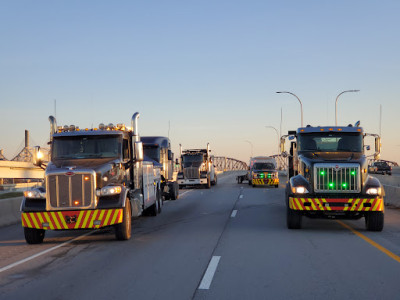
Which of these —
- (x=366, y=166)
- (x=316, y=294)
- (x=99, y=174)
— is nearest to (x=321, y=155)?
(x=366, y=166)

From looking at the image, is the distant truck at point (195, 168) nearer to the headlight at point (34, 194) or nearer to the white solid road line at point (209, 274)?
the headlight at point (34, 194)

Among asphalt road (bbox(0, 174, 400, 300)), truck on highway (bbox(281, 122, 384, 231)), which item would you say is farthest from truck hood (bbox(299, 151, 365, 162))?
asphalt road (bbox(0, 174, 400, 300))

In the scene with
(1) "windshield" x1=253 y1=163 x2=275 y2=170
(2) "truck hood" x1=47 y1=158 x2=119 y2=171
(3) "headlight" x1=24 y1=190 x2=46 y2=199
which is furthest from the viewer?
(1) "windshield" x1=253 y1=163 x2=275 y2=170

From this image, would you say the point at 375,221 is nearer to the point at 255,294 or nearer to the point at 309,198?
the point at 309,198

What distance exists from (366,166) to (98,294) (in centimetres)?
928

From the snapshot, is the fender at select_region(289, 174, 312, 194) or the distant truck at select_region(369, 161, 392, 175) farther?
the distant truck at select_region(369, 161, 392, 175)

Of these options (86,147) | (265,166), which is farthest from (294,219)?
(265,166)

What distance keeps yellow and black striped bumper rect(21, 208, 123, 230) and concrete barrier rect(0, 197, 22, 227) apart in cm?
554

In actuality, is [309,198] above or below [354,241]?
above

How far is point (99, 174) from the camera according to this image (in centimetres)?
1176

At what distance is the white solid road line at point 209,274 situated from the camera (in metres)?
7.12

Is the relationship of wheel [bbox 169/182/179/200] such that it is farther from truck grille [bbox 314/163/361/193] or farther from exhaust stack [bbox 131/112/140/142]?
truck grille [bbox 314/163/361/193]

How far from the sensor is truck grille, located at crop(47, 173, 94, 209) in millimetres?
11352

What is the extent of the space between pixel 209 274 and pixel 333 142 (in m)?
8.17
